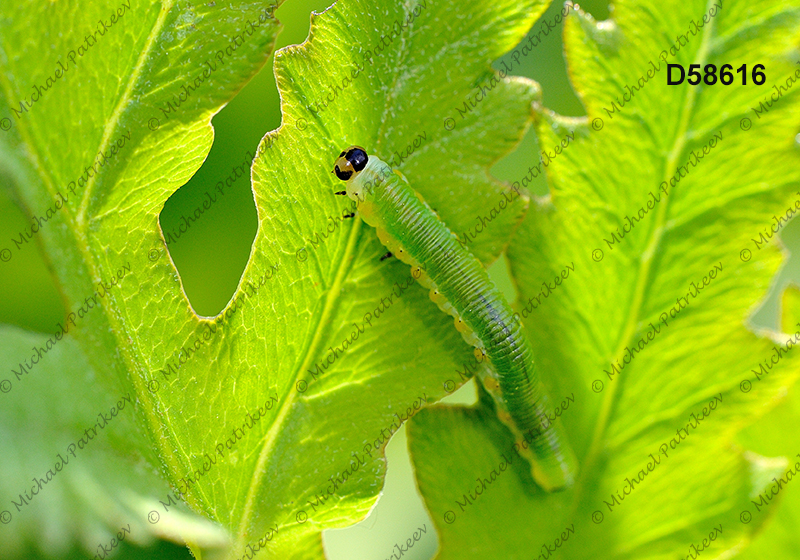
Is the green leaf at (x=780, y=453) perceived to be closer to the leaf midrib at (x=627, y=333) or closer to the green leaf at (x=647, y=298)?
the green leaf at (x=647, y=298)

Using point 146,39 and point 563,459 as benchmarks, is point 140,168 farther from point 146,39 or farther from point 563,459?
point 563,459

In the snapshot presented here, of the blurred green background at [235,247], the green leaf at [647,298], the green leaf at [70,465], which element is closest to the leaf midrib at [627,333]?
the green leaf at [647,298]

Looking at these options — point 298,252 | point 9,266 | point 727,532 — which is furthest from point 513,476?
point 9,266

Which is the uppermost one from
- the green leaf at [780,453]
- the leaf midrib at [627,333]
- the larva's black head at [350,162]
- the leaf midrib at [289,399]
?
the larva's black head at [350,162]

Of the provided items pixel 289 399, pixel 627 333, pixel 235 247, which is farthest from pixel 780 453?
pixel 235 247

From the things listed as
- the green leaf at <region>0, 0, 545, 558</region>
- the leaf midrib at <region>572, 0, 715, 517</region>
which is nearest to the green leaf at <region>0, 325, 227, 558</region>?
the green leaf at <region>0, 0, 545, 558</region>

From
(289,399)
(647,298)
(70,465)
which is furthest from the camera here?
(647,298)

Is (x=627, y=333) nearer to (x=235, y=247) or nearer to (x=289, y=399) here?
(x=289, y=399)

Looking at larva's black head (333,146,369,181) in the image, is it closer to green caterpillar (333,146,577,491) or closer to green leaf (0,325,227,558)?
green caterpillar (333,146,577,491)
